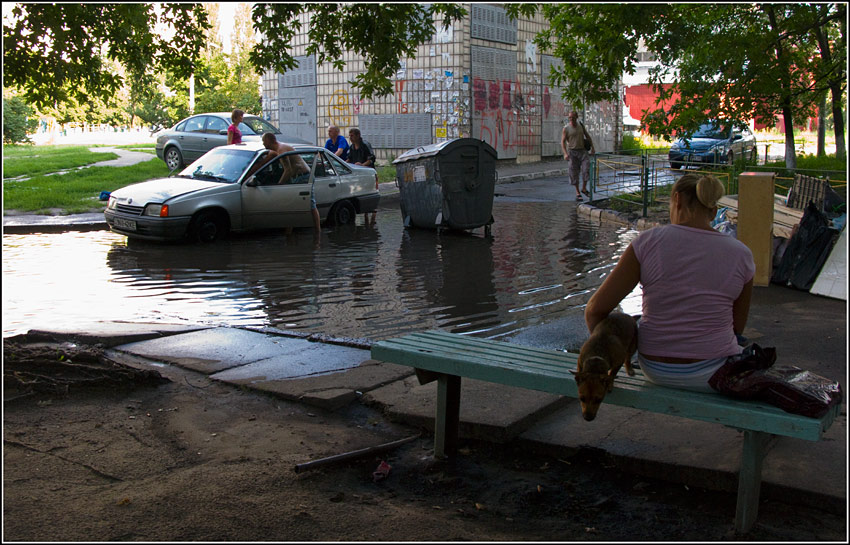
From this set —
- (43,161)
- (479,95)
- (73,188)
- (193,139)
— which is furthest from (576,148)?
(43,161)

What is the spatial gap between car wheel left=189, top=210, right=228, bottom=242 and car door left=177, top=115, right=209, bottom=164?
8.35 m

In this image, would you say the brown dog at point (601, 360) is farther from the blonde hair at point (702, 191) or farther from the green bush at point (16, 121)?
the green bush at point (16, 121)

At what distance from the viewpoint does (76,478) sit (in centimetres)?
422

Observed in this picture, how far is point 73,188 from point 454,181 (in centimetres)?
1042

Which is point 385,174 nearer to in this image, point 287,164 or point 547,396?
point 287,164

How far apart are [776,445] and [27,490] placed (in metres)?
3.81

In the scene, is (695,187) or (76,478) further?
(76,478)

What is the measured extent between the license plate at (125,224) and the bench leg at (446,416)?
9315mm

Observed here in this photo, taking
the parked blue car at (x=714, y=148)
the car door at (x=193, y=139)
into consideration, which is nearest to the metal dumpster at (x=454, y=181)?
the car door at (x=193, y=139)

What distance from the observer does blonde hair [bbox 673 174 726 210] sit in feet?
11.9

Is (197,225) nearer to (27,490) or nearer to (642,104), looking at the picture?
(27,490)

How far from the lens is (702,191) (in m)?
3.64

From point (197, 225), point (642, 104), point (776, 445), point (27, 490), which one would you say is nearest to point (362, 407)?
point (27, 490)

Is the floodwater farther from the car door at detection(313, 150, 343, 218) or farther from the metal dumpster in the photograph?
the car door at detection(313, 150, 343, 218)
